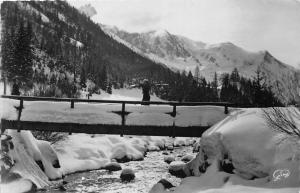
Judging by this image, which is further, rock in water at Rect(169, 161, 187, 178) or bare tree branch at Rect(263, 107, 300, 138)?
rock in water at Rect(169, 161, 187, 178)

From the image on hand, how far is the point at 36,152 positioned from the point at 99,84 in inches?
4701

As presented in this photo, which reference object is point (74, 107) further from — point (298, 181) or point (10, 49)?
point (10, 49)

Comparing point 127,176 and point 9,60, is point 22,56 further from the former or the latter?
point 127,176

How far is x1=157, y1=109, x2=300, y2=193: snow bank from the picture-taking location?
15914 mm

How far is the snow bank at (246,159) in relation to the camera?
15914 millimetres

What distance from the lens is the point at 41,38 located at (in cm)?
16662

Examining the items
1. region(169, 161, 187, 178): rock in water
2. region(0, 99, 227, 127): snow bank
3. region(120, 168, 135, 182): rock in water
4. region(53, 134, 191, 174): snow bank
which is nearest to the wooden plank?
region(0, 99, 227, 127): snow bank

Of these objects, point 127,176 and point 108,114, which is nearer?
point 108,114

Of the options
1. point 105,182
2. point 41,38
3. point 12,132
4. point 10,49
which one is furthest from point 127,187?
point 41,38

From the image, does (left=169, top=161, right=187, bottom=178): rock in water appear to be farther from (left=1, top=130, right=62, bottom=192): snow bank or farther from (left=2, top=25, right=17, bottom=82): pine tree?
(left=2, top=25, right=17, bottom=82): pine tree

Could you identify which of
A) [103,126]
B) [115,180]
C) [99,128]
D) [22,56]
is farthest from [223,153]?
[22,56]

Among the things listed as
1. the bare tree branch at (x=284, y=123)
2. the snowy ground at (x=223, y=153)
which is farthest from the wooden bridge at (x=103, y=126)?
the bare tree branch at (x=284, y=123)

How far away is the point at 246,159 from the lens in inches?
683

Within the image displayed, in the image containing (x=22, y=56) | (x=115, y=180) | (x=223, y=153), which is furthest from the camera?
(x=22, y=56)
